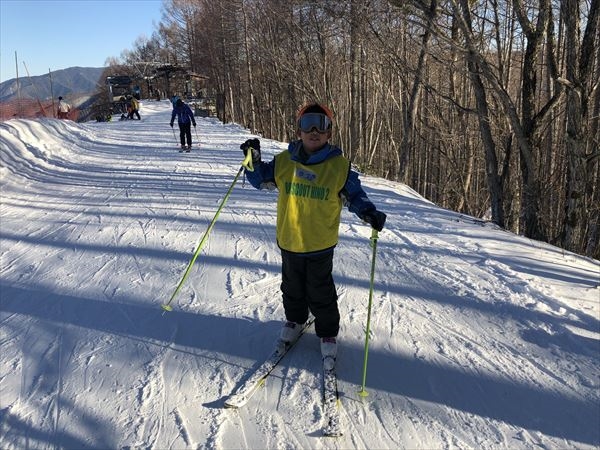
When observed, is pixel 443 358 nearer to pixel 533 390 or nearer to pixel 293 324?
pixel 533 390

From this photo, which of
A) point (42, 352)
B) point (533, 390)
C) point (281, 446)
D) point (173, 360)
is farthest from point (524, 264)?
point (42, 352)

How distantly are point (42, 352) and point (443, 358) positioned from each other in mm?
3036

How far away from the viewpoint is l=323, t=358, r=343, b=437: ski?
2.26 m

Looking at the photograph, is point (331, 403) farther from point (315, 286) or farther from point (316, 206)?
point (316, 206)

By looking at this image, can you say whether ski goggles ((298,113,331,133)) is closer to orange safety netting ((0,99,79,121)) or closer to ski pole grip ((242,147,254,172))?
ski pole grip ((242,147,254,172))

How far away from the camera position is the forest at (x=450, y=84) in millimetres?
6172

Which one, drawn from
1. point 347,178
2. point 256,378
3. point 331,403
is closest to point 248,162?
point 347,178

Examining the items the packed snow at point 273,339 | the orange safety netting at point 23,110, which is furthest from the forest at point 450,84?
the orange safety netting at point 23,110

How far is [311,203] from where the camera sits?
2.67 m

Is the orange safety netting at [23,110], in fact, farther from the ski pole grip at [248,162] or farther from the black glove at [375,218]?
the black glove at [375,218]

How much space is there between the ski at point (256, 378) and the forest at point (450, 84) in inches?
207

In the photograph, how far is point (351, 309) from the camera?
141 inches

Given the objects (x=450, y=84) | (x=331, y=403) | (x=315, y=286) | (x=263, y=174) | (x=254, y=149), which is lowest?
(x=331, y=403)

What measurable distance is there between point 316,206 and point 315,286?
0.57 metres
